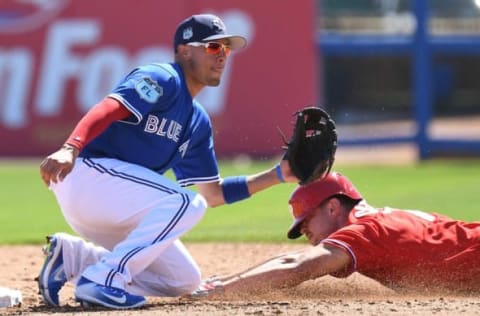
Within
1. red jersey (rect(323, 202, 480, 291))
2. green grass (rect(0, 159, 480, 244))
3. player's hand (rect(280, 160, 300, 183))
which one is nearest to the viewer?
red jersey (rect(323, 202, 480, 291))

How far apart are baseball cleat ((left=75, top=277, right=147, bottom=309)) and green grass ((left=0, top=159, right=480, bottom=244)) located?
126 inches

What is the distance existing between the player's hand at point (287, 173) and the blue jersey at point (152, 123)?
480 millimetres

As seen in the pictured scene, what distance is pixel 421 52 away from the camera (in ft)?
51.6

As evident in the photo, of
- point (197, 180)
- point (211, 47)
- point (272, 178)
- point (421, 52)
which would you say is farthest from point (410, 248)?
point (421, 52)

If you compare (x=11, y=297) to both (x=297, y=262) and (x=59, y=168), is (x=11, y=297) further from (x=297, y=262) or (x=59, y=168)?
(x=297, y=262)

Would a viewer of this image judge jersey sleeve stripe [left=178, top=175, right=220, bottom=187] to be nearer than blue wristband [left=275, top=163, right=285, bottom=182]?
No

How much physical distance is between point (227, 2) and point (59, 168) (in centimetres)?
1254

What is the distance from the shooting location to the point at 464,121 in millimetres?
22547

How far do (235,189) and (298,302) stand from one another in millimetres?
908

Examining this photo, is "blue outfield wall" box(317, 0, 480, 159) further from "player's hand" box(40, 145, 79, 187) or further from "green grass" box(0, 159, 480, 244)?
"player's hand" box(40, 145, 79, 187)

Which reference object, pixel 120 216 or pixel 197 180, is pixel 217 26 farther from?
pixel 120 216

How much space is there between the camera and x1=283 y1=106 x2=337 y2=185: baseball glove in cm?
506

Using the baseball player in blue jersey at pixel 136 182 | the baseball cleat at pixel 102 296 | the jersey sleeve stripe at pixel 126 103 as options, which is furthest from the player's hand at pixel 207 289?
the jersey sleeve stripe at pixel 126 103

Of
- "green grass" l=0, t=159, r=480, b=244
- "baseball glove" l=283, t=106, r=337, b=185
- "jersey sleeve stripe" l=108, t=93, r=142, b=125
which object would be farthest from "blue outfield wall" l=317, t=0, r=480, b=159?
"jersey sleeve stripe" l=108, t=93, r=142, b=125
